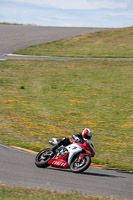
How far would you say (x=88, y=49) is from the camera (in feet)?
140

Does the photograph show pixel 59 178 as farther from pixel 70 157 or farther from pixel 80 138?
pixel 80 138

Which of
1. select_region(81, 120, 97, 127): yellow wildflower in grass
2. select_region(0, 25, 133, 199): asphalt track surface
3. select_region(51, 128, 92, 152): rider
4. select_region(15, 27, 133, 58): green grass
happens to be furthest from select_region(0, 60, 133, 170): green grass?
select_region(15, 27, 133, 58): green grass

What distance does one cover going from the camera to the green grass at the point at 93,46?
130 ft

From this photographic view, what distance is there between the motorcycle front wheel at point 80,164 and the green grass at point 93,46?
28535mm

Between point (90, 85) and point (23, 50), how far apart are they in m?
16.7

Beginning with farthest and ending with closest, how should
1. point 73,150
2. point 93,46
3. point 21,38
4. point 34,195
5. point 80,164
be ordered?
point 21,38, point 93,46, point 73,150, point 80,164, point 34,195

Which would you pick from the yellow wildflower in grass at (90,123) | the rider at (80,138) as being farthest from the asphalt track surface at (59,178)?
the yellow wildflower in grass at (90,123)

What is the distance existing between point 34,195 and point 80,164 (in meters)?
2.68

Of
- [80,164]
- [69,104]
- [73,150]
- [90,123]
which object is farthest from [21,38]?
[80,164]

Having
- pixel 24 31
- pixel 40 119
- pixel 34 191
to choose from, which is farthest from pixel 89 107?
pixel 24 31

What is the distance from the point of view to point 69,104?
21141 millimetres

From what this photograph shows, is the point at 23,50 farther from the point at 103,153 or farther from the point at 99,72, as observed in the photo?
the point at 103,153

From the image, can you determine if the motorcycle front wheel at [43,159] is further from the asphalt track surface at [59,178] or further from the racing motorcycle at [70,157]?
the asphalt track surface at [59,178]

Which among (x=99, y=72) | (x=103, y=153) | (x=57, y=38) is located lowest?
(x=103, y=153)
